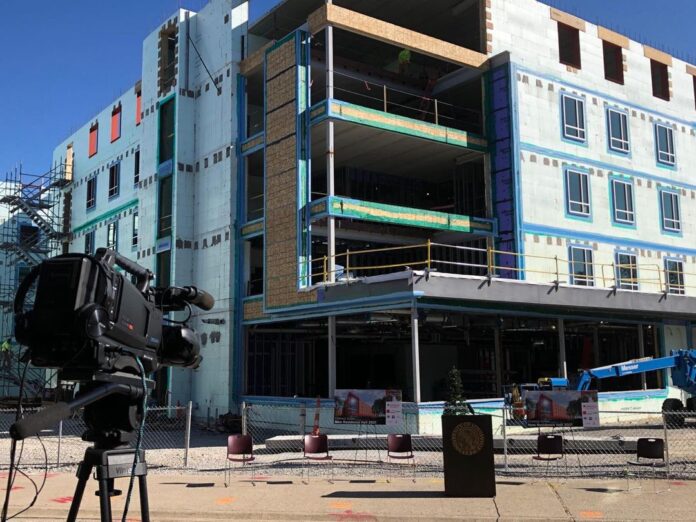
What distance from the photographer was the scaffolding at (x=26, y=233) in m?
43.9

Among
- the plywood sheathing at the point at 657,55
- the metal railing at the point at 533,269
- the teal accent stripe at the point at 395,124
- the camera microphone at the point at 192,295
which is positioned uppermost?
the plywood sheathing at the point at 657,55

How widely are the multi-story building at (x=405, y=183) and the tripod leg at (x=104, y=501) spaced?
1870 cm

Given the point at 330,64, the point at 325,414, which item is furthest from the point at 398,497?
the point at 330,64

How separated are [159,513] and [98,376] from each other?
7890mm

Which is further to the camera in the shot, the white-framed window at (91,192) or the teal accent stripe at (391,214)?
the white-framed window at (91,192)

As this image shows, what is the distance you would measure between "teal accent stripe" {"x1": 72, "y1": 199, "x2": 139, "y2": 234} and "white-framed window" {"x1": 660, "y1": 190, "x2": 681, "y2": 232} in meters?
25.1

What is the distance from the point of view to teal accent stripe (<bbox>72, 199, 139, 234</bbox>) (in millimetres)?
36831

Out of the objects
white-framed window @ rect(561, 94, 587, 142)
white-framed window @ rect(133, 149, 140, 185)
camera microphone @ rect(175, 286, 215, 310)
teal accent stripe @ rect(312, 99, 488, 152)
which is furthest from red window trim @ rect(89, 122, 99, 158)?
camera microphone @ rect(175, 286, 215, 310)

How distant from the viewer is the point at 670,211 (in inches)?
1359

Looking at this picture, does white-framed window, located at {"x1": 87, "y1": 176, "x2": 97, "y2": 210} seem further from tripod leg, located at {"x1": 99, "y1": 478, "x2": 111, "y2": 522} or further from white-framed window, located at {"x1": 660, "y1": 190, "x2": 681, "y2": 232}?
tripod leg, located at {"x1": 99, "y1": 478, "x2": 111, "y2": 522}

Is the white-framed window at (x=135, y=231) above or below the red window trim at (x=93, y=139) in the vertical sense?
below

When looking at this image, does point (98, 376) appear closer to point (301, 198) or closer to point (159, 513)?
point (159, 513)

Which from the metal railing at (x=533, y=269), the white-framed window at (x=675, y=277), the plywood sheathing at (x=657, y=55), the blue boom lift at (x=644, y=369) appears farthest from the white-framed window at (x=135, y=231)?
the plywood sheathing at (x=657, y=55)

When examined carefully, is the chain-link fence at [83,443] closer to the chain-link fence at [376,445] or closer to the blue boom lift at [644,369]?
the chain-link fence at [376,445]
